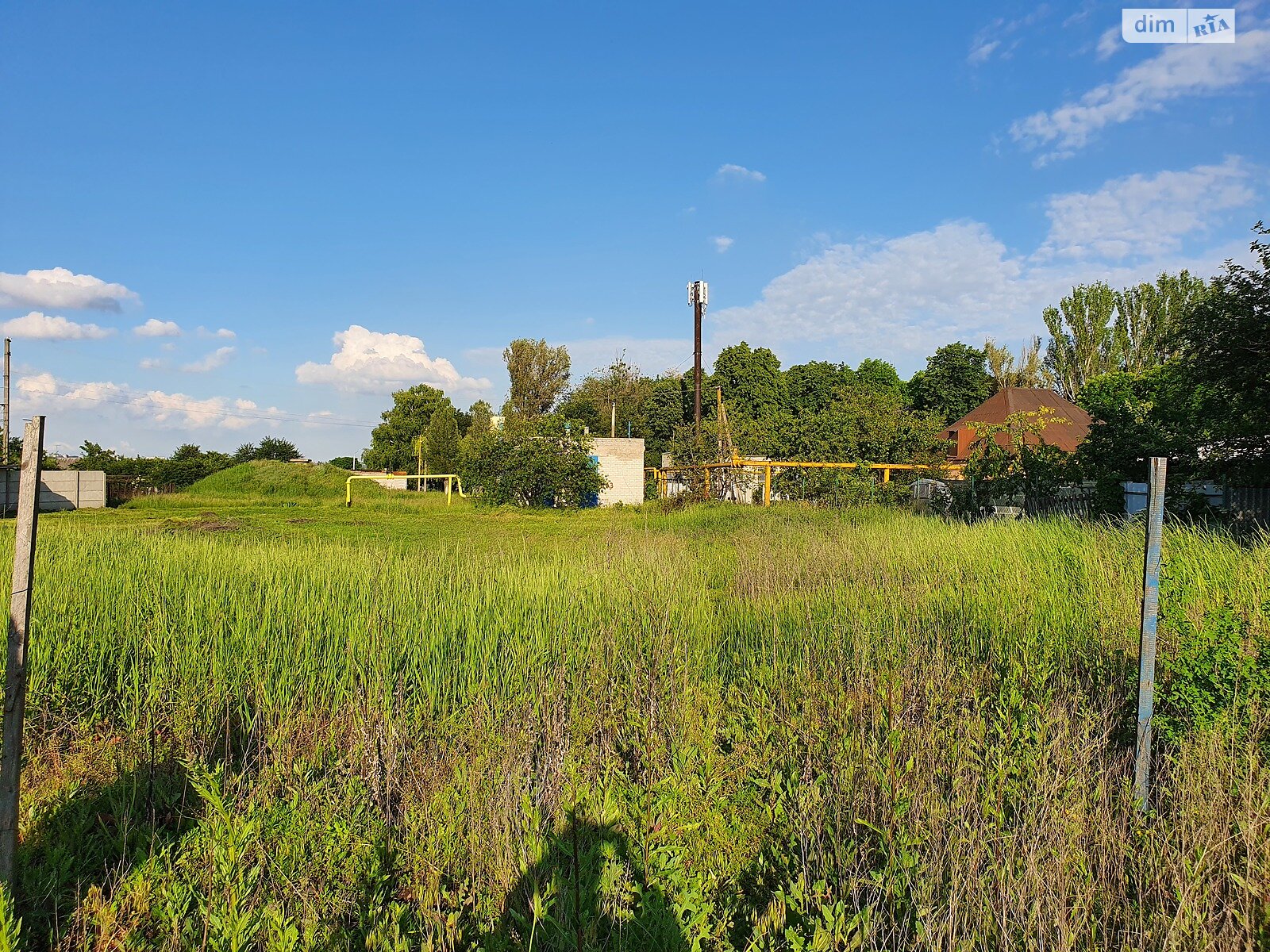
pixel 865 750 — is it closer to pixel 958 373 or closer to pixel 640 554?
pixel 640 554

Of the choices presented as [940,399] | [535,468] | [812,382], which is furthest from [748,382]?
[535,468]

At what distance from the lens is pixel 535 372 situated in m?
50.8

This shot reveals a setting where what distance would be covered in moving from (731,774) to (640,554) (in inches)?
201

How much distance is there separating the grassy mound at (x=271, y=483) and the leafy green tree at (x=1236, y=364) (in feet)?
99.1

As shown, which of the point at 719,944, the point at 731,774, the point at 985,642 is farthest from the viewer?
the point at 985,642

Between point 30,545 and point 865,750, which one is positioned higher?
point 30,545

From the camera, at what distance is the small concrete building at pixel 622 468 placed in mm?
27734

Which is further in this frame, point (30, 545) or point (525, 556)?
point (525, 556)

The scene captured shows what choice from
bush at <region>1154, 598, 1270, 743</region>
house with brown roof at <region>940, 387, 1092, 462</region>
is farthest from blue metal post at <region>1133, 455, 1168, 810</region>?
house with brown roof at <region>940, 387, 1092, 462</region>

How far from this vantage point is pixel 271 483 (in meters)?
33.0

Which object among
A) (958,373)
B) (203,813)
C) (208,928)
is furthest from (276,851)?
(958,373)

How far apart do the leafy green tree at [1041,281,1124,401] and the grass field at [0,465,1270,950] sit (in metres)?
38.9

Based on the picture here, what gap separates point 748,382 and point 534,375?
14.3 meters

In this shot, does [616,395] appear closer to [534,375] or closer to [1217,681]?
[534,375]
